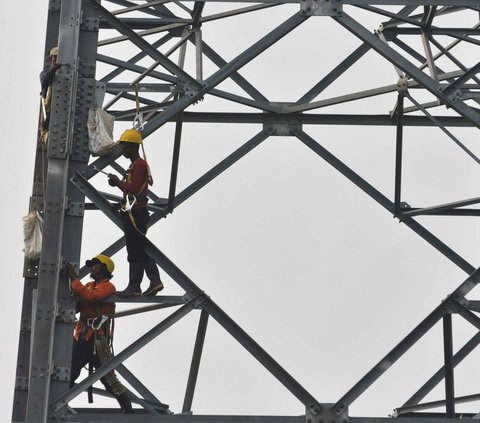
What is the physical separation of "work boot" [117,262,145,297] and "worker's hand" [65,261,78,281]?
0.78m

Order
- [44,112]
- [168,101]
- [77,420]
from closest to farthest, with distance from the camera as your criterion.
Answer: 1. [77,420]
2. [44,112]
3. [168,101]

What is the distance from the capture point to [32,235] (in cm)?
2414

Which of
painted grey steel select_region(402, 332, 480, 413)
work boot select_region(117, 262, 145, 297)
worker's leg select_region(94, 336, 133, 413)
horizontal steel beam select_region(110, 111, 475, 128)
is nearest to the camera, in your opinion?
work boot select_region(117, 262, 145, 297)

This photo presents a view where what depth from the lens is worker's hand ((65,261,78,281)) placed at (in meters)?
23.3

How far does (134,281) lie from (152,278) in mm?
434

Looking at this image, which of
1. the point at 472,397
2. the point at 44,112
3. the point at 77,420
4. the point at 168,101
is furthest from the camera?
the point at 168,101

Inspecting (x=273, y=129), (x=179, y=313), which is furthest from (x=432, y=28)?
(x=179, y=313)

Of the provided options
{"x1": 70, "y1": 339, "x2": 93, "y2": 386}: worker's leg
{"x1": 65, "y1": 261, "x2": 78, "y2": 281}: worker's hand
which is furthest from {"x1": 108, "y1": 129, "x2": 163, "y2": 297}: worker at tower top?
{"x1": 70, "y1": 339, "x2": 93, "y2": 386}: worker's leg

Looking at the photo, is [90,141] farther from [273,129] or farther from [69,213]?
[273,129]

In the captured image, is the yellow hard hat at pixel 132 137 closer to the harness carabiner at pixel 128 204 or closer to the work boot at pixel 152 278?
the harness carabiner at pixel 128 204

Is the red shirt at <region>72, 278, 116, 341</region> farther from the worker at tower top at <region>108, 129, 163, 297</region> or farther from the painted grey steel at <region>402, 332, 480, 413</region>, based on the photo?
the painted grey steel at <region>402, 332, 480, 413</region>

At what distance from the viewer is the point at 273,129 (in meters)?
29.8

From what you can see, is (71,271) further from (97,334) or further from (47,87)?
(47,87)

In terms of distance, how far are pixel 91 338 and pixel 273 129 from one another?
21.5ft
